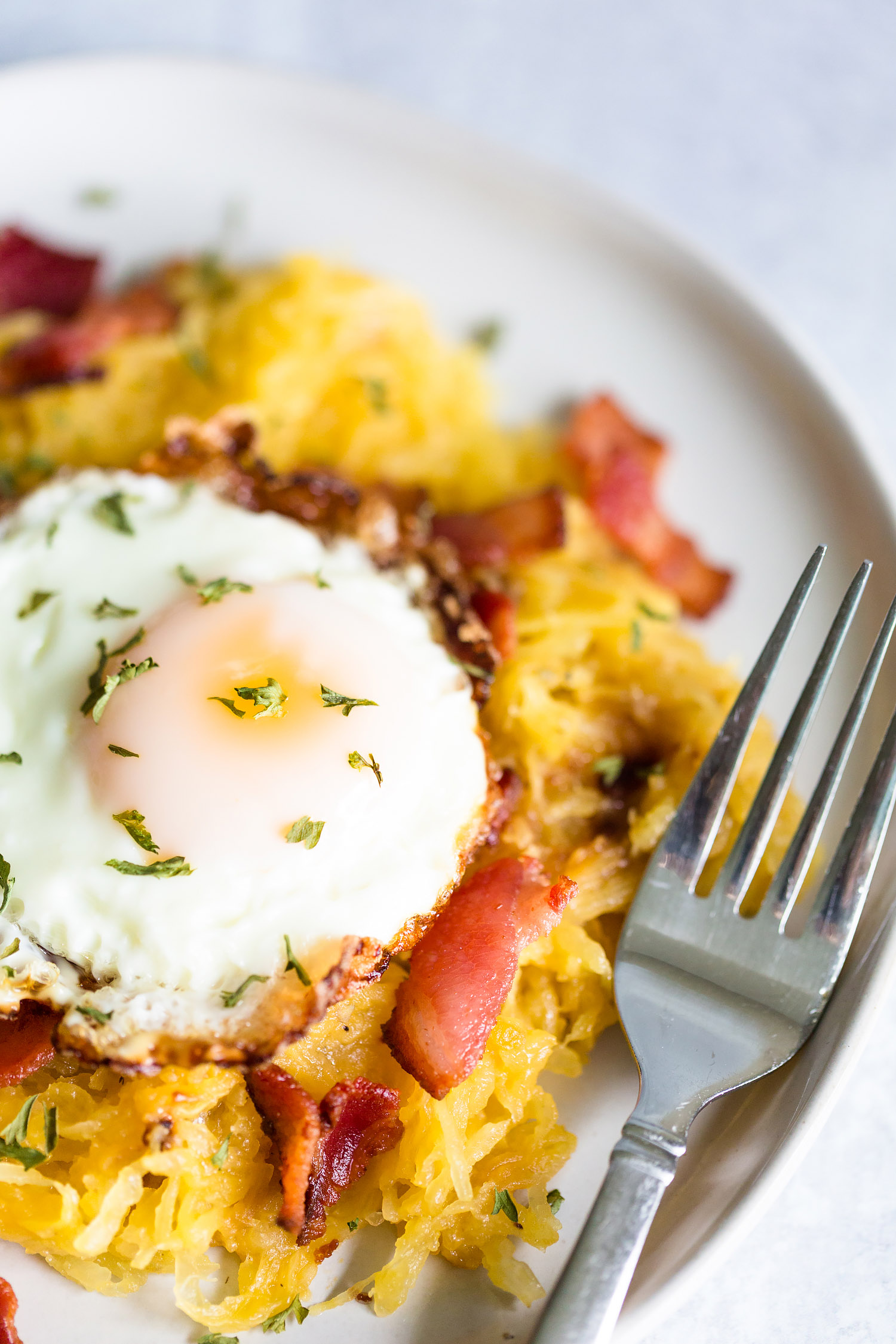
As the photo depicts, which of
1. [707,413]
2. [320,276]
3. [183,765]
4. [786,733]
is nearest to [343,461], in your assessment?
[320,276]

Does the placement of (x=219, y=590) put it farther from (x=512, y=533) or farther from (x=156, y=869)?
(x=512, y=533)

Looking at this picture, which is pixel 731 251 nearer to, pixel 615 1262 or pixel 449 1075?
pixel 449 1075

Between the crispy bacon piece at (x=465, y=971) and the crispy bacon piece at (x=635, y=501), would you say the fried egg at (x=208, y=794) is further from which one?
the crispy bacon piece at (x=635, y=501)

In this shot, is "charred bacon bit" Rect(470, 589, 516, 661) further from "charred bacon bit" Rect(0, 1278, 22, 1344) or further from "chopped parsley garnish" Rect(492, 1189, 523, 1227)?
"charred bacon bit" Rect(0, 1278, 22, 1344)

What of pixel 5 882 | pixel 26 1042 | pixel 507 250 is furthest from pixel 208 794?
pixel 507 250

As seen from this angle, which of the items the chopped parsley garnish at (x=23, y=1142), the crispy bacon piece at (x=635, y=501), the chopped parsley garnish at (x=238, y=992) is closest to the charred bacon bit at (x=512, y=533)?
the crispy bacon piece at (x=635, y=501)
